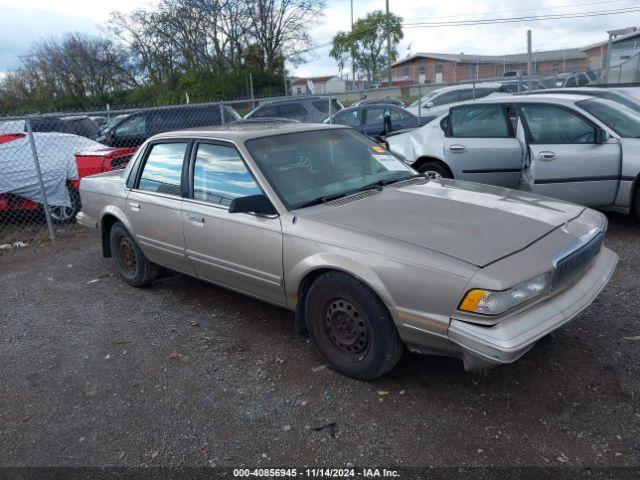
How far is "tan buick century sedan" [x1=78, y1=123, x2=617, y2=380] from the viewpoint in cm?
268

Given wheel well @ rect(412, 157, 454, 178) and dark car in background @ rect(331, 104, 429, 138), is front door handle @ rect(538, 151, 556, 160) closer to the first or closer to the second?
wheel well @ rect(412, 157, 454, 178)

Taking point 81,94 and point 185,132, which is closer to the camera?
point 185,132

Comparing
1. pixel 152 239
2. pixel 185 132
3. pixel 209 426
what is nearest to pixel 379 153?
pixel 185 132

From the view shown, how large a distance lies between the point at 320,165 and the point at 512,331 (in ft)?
6.25

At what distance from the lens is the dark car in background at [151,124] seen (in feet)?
41.0

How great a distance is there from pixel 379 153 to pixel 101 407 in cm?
276

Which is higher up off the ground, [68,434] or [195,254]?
[195,254]

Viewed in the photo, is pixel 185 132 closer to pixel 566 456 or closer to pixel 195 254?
pixel 195 254

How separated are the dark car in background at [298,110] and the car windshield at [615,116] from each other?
7437 mm

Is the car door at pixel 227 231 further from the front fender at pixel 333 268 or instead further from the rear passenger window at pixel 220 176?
the front fender at pixel 333 268

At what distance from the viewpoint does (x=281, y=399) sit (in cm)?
318

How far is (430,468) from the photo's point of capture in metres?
2.54

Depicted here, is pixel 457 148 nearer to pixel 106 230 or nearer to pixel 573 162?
pixel 573 162

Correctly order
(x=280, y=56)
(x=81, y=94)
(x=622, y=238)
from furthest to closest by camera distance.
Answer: (x=81, y=94), (x=280, y=56), (x=622, y=238)
